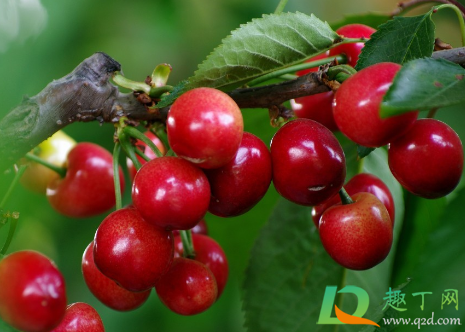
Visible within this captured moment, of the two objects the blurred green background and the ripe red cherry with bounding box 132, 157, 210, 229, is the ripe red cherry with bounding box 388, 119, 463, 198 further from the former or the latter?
the blurred green background

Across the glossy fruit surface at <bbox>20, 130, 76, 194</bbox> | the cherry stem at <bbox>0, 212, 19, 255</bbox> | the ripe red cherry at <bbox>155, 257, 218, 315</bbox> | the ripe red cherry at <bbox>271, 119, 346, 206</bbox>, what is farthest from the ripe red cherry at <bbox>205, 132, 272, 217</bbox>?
the glossy fruit surface at <bbox>20, 130, 76, 194</bbox>

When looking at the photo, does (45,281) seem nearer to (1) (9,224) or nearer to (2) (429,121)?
(1) (9,224)

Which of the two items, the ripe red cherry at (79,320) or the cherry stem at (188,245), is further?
the cherry stem at (188,245)

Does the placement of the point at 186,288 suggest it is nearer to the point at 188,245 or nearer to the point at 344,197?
the point at 188,245

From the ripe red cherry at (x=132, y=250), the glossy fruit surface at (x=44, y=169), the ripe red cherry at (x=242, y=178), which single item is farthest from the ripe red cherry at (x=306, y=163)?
the glossy fruit surface at (x=44, y=169)

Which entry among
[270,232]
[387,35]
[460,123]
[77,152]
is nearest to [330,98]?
[387,35]

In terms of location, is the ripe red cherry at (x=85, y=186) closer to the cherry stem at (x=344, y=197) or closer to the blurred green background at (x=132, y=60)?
the blurred green background at (x=132, y=60)
